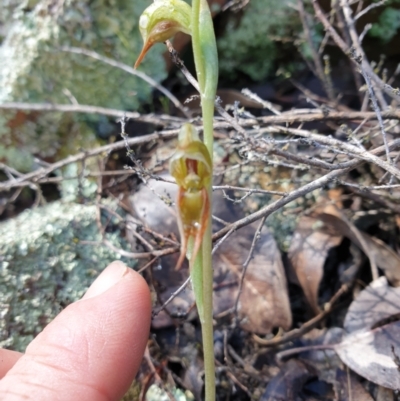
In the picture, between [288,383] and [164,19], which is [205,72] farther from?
[288,383]

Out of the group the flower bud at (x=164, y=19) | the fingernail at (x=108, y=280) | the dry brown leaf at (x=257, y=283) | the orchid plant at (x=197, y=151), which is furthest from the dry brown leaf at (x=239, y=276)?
the flower bud at (x=164, y=19)

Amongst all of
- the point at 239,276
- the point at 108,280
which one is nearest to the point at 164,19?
the point at 108,280

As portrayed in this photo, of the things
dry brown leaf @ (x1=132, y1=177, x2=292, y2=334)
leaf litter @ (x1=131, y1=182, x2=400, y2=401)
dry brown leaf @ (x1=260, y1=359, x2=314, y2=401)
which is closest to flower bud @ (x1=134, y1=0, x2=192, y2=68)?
leaf litter @ (x1=131, y1=182, x2=400, y2=401)

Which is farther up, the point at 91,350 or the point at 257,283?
the point at 91,350

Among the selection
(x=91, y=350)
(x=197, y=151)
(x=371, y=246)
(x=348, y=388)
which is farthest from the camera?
(x=371, y=246)

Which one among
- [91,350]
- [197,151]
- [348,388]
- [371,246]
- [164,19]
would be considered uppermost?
[164,19]

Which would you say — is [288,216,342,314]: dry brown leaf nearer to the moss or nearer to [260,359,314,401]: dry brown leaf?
[260,359,314,401]: dry brown leaf

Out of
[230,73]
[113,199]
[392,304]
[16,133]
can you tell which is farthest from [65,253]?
[230,73]

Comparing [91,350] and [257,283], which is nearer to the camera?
[91,350]

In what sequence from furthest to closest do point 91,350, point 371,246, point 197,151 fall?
point 371,246
point 91,350
point 197,151
